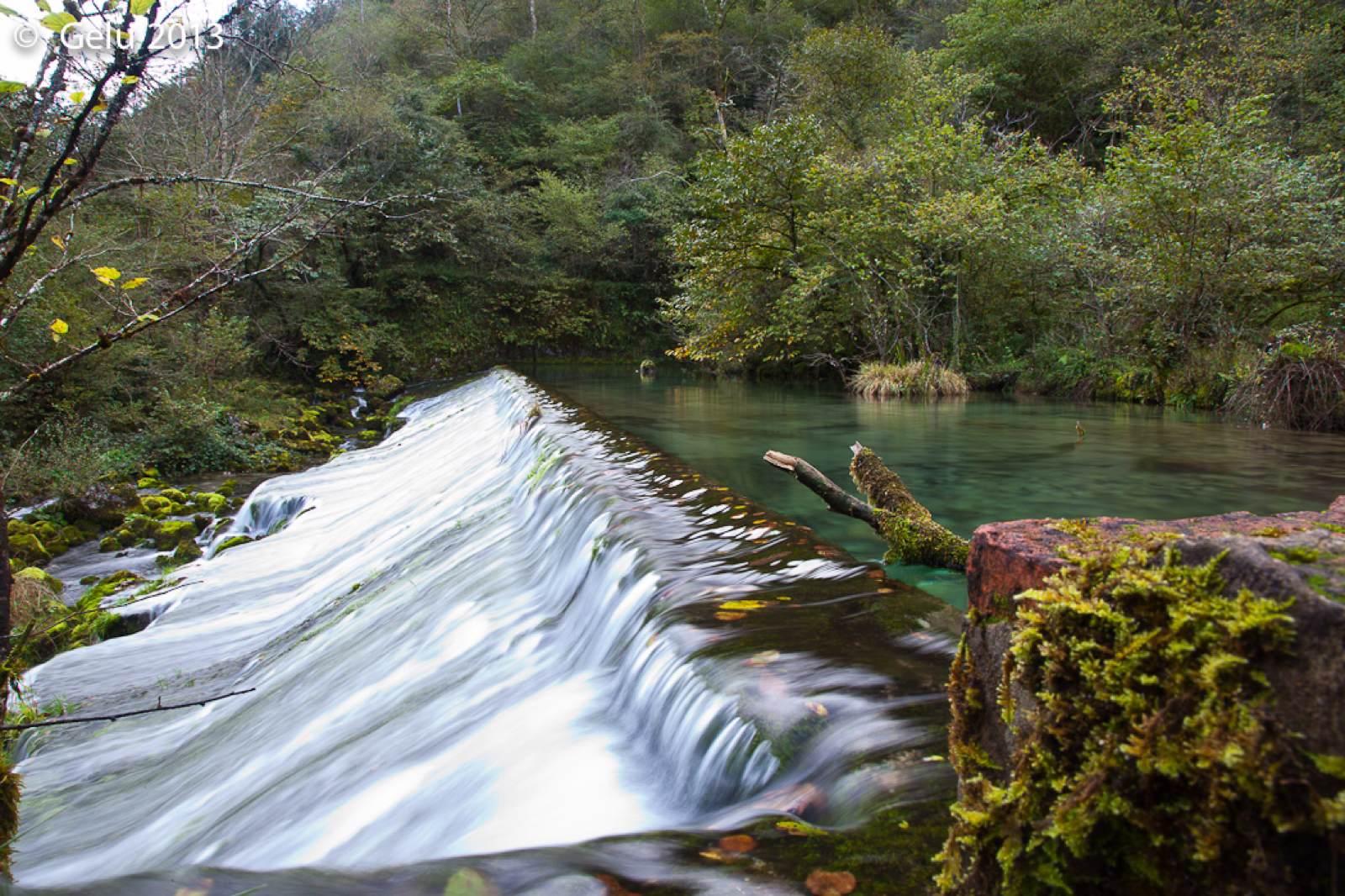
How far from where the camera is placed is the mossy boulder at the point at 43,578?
690 cm

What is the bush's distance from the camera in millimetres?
10570

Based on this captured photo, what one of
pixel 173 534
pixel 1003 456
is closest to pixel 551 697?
pixel 1003 456

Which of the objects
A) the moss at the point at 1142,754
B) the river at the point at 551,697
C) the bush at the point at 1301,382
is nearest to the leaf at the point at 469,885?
the river at the point at 551,697

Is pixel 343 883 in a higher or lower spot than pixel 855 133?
lower

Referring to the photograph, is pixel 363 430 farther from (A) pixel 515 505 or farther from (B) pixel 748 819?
(B) pixel 748 819

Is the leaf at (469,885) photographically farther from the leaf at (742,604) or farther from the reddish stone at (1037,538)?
the leaf at (742,604)

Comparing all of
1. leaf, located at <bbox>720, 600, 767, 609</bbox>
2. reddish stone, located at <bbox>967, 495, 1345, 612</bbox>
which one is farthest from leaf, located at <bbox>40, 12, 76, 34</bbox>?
leaf, located at <bbox>720, 600, 767, 609</bbox>

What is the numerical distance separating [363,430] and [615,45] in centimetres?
3530

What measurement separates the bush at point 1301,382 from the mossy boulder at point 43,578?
46.0 ft

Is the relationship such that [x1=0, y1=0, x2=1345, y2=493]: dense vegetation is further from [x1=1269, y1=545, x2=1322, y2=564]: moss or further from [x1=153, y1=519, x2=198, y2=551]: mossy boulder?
[x1=1269, y1=545, x2=1322, y2=564]: moss

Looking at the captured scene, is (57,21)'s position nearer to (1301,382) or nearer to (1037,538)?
(1037,538)

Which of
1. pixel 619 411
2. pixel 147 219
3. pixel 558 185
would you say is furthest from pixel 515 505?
pixel 558 185

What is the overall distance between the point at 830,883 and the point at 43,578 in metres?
8.26

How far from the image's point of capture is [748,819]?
6.93ft
